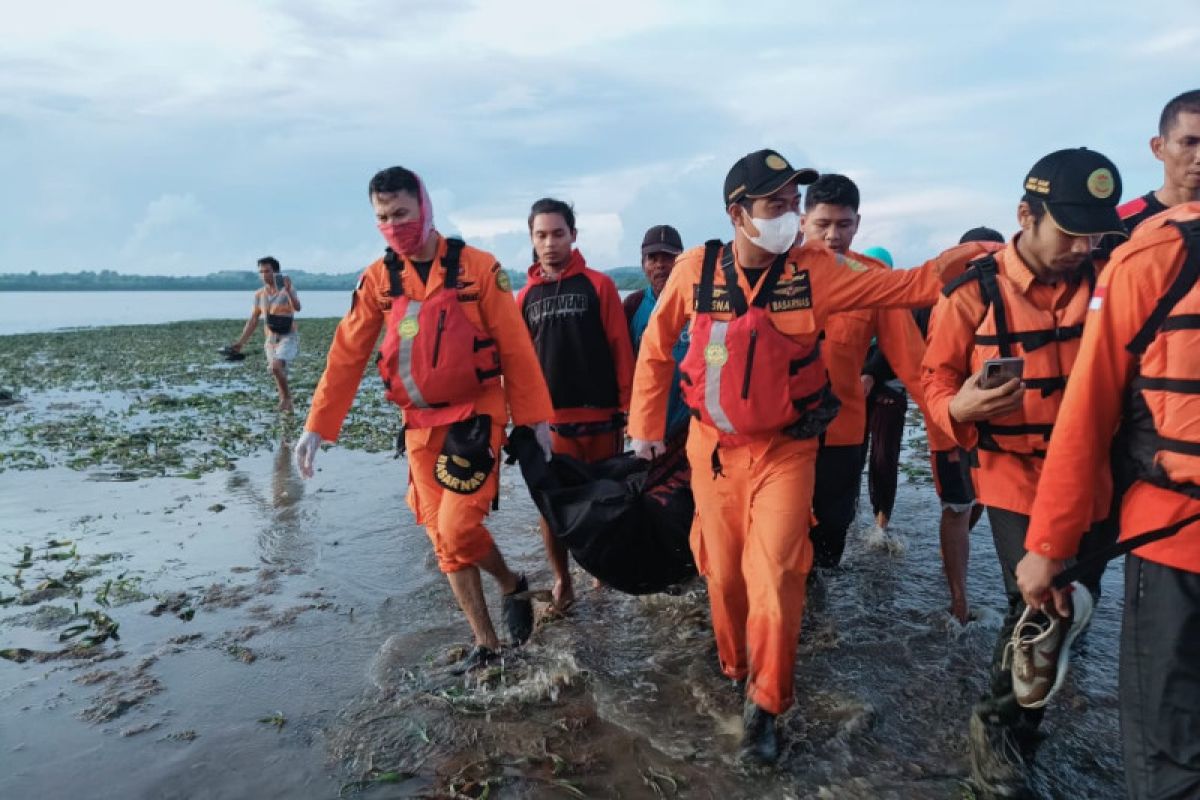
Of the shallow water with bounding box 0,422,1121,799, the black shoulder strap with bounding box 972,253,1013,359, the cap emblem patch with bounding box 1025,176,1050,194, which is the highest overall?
the cap emblem patch with bounding box 1025,176,1050,194

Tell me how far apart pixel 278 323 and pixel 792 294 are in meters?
10.7

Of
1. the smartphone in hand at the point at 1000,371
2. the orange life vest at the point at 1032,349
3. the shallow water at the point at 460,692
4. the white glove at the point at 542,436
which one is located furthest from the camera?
the white glove at the point at 542,436

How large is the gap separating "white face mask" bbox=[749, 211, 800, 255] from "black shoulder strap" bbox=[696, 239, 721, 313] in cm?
26

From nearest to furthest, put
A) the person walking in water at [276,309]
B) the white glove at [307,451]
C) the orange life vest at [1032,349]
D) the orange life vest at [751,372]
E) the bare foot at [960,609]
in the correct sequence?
the orange life vest at [1032,349]
the orange life vest at [751,372]
the white glove at [307,451]
the bare foot at [960,609]
the person walking in water at [276,309]

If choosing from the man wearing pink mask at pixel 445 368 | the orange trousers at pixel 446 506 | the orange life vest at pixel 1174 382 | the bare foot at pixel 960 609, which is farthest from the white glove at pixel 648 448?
the orange life vest at pixel 1174 382

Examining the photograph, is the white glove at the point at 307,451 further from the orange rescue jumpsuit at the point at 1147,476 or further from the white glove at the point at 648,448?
the orange rescue jumpsuit at the point at 1147,476

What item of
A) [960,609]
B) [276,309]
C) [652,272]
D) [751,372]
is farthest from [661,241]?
[276,309]

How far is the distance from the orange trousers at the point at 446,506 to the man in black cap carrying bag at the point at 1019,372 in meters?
2.30

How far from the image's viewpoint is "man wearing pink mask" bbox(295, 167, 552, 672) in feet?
14.2

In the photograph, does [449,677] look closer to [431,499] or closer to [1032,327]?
[431,499]

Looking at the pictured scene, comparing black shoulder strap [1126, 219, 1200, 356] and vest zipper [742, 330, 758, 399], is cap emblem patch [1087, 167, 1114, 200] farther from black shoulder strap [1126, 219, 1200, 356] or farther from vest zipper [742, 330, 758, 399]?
vest zipper [742, 330, 758, 399]

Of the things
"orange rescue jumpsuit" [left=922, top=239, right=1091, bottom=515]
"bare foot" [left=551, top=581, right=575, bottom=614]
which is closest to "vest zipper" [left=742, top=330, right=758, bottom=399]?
"orange rescue jumpsuit" [left=922, top=239, right=1091, bottom=515]

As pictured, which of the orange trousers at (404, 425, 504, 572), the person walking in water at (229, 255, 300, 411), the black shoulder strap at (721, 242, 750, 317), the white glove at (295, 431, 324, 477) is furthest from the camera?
the person walking in water at (229, 255, 300, 411)

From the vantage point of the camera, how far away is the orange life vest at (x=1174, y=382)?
2.22m
